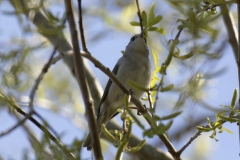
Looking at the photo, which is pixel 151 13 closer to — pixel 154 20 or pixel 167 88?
pixel 154 20

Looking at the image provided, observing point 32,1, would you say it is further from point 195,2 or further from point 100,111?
point 100,111

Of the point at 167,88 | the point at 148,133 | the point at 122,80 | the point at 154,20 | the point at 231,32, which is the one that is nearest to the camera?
the point at 148,133

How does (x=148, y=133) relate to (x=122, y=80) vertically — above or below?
below

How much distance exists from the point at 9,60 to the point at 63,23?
36 cm

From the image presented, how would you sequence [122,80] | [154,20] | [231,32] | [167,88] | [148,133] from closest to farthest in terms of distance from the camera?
[148,133] → [167,88] → [154,20] → [231,32] → [122,80]

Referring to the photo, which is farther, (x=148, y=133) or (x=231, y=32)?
(x=231, y=32)

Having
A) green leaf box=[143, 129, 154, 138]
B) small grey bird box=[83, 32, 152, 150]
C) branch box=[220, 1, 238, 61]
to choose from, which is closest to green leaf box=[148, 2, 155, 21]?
green leaf box=[143, 129, 154, 138]

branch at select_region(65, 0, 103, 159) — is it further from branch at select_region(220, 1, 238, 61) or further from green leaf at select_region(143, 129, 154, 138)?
branch at select_region(220, 1, 238, 61)

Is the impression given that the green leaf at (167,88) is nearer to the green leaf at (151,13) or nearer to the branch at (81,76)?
the branch at (81,76)

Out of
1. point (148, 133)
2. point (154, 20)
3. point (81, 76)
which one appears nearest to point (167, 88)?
point (148, 133)

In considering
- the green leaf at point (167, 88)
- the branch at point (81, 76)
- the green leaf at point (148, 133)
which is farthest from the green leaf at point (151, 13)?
the green leaf at point (148, 133)

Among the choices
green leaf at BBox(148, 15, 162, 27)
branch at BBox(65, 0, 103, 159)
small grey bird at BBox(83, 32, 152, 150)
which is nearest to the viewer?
branch at BBox(65, 0, 103, 159)

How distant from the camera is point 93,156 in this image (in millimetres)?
1587

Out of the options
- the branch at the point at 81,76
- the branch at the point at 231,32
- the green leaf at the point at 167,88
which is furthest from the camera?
the branch at the point at 231,32
